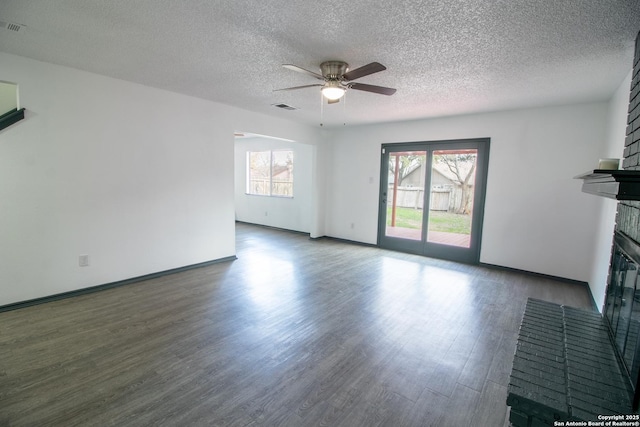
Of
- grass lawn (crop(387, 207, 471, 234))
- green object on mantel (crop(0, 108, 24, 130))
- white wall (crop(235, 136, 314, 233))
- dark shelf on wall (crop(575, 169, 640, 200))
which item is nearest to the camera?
dark shelf on wall (crop(575, 169, 640, 200))

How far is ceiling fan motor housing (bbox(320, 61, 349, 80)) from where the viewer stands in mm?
2838

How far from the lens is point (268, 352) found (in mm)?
2496

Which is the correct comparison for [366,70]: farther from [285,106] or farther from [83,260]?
[83,260]

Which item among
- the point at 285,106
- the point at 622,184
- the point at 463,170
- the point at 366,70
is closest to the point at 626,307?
the point at 622,184

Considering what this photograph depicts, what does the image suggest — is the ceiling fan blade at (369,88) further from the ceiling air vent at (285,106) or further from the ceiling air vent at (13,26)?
the ceiling air vent at (13,26)

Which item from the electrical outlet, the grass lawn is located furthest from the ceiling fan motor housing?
the grass lawn

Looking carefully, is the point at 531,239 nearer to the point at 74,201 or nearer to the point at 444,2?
the point at 444,2

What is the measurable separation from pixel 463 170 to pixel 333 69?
3.54 meters

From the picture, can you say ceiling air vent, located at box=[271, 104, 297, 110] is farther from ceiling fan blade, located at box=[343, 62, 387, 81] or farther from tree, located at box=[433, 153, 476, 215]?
tree, located at box=[433, 153, 476, 215]

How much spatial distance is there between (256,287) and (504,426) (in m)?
2.96

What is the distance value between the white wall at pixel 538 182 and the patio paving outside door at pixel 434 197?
0.18 meters

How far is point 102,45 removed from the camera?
272cm

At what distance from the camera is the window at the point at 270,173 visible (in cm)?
788

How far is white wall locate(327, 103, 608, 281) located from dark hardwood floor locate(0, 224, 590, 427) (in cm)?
59
